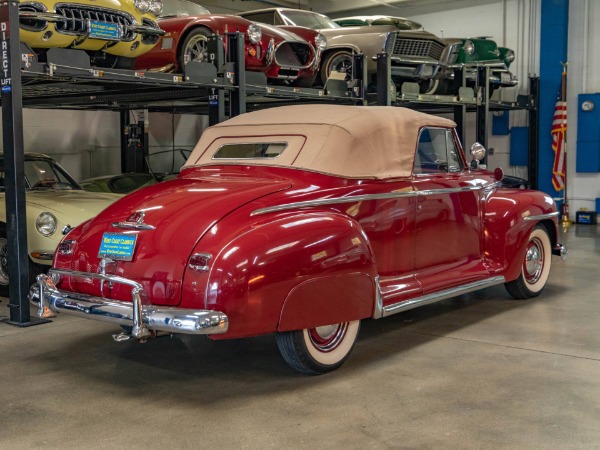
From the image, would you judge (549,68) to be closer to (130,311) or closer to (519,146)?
(519,146)

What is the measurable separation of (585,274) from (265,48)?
446 centimetres

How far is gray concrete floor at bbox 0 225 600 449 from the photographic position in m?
3.72

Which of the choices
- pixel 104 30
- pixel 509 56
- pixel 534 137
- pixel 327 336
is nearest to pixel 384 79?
pixel 104 30

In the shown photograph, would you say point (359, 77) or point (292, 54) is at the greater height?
point (292, 54)

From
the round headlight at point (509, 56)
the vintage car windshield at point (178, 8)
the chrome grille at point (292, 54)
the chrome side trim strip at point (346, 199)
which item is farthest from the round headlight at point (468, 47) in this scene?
the chrome side trim strip at point (346, 199)

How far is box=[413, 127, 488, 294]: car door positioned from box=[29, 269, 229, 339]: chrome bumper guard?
Answer: 6.75 feet

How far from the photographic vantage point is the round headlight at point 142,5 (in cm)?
706

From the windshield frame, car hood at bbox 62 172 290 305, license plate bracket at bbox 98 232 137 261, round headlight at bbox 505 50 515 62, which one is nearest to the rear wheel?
the windshield frame

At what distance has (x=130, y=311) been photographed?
4211mm

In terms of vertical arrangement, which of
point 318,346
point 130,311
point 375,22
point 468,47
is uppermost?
point 375,22

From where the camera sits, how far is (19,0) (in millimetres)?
6055

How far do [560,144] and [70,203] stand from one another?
10.9m

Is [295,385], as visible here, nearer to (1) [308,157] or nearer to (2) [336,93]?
(1) [308,157]

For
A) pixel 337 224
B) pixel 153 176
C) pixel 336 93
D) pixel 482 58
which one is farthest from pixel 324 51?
pixel 337 224
